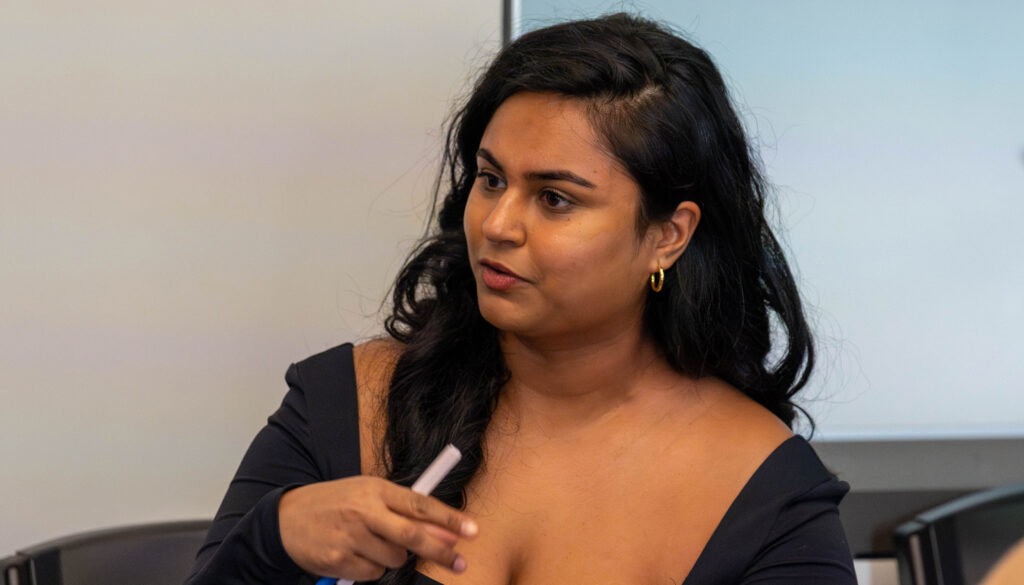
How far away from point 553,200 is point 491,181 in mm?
98

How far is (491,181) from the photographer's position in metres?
1.40

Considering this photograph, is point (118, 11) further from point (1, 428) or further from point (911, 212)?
point (911, 212)

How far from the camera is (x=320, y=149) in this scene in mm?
1836

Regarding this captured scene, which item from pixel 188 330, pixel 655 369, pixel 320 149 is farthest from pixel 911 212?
pixel 188 330

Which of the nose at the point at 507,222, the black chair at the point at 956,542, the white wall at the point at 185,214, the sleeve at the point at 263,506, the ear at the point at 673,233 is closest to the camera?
the sleeve at the point at 263,506

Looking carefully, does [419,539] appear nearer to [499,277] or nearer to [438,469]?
[438,469]

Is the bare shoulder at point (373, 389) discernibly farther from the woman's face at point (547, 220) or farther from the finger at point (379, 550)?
the finger at point (379, 550)

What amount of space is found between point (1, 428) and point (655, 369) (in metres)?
1.04

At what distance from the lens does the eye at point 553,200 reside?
1338 mm

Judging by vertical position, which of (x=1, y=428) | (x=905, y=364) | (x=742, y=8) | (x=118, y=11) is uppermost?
(x=118, y=11)

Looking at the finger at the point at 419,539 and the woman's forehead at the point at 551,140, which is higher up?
the woman's forehead at the point at 551,140

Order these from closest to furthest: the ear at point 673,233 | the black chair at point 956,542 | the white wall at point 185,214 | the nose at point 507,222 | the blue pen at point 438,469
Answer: the blue pen at point 438,469 < the nose at point 507,222 < the ear at point 673,233 < the black chair at point 956,542 < the white wall at point 185,214

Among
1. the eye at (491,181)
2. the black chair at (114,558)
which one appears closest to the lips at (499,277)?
the eye at (491,181)

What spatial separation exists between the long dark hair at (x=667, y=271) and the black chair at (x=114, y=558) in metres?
0.34
